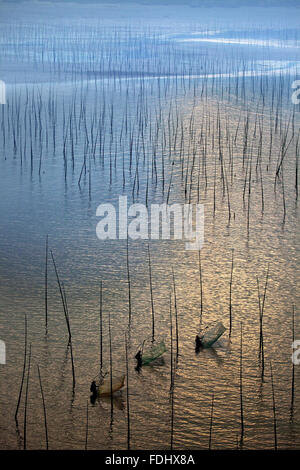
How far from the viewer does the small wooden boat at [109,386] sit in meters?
1.99

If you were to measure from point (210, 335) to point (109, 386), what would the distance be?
0.42 metres

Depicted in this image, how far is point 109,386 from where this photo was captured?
199 centimetres

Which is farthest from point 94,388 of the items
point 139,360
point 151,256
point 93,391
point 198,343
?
point 151,256

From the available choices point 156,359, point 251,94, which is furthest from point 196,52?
point 156,359

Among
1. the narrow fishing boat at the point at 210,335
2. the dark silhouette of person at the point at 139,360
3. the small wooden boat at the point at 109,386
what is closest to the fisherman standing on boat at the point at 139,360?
the dark silhouette of person at the point at 139,360

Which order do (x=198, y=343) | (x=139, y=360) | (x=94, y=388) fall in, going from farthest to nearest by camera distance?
(x=198, y=343) → (x=139, y=360) → (x=94, y=388)

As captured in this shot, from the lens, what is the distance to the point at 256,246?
3086 millimetres

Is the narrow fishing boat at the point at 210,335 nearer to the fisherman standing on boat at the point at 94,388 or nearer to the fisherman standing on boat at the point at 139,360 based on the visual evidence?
the fisherman standing on boat at the point at 139,360

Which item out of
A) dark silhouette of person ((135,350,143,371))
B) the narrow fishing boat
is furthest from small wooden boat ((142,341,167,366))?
the narrow fishing boat

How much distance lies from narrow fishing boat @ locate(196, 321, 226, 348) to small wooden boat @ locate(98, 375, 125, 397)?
0.33 meters

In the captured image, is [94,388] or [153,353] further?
[153,353]

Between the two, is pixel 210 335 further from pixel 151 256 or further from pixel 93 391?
pixel 151 256

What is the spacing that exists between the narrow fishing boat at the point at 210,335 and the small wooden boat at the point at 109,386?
33 cm

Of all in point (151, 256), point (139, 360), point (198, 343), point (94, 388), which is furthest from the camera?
point (151, 256)
